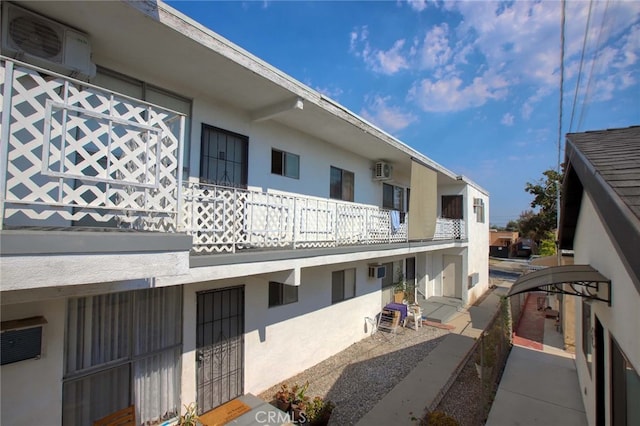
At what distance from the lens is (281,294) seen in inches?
298

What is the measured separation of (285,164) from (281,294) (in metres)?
3.33

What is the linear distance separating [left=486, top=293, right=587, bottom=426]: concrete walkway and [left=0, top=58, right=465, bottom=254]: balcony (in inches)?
190

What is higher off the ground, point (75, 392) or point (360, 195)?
point (360, 195)

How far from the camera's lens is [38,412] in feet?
12.7

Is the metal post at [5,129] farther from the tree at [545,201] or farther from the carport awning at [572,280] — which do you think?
the tree at [545,201]

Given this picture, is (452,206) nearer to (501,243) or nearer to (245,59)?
(245,59)

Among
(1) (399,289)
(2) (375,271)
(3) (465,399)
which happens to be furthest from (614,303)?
(1) (399,289)

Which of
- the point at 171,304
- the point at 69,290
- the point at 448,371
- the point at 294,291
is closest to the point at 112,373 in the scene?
the point at 171,304

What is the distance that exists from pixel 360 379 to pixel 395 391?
99 centimetres

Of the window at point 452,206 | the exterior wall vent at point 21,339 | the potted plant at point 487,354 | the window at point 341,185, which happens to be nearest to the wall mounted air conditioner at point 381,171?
the window at point 341,185

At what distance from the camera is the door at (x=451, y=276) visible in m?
15.6

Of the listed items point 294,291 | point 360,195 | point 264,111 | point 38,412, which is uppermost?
point 264,111

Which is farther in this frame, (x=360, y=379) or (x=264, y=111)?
(x=360, y=379)

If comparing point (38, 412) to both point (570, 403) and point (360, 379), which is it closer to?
point (360, 379)
